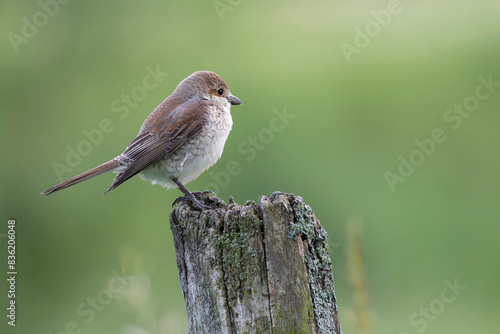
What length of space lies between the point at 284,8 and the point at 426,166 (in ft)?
19.9

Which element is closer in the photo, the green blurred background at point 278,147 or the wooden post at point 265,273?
the wooden post at point 265,273

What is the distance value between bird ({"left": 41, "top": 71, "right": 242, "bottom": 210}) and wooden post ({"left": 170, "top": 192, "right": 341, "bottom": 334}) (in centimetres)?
193

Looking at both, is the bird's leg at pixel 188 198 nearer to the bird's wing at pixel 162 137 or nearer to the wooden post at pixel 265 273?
the bird's wing at pixel 162 137

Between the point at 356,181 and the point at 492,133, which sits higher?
the point at 492,133

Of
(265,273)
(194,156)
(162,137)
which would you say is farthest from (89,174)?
(265,273)

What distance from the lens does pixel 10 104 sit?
32.2 ft

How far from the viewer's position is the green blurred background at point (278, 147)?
288 inches

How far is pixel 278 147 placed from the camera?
27.4 feet

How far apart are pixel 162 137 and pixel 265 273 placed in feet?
7.86

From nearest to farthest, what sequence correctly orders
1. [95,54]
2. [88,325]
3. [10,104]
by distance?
[88,325] < [10,104] < [95,54]

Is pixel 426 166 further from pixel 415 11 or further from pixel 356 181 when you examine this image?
pixel 415 11

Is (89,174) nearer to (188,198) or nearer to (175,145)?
(175,145)

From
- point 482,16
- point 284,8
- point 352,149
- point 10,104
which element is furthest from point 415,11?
point 10,104

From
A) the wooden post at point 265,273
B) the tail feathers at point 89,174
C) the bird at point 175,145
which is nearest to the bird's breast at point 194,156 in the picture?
the bird at point 175,145
